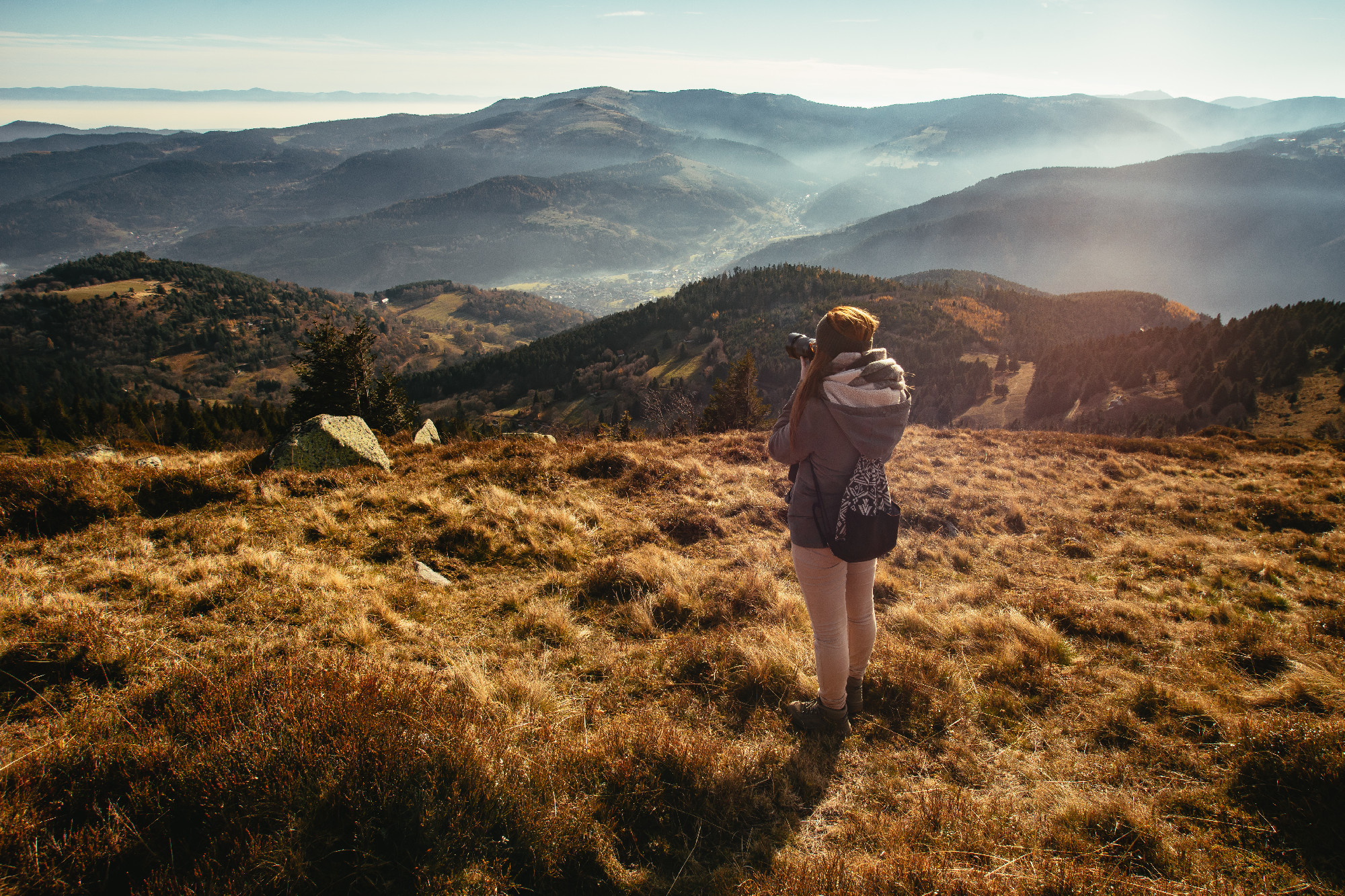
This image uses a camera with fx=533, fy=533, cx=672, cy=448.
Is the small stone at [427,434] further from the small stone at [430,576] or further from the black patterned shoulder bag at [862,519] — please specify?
the black patterned shoulder bag at [862,519]

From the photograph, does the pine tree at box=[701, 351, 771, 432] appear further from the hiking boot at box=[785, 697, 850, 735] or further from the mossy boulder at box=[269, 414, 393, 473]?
the hiking boot at box=[785, 697, 850, 735]

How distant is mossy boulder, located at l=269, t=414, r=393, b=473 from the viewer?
33.8ft

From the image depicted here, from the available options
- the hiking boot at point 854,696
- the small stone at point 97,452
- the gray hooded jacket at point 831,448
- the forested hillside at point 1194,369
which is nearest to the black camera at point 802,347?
the gray hooded jacket at point 831,448

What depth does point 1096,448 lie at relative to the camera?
19.6 metres

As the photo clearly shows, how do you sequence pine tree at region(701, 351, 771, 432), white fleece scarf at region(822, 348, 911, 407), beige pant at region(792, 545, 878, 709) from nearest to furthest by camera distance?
white fleece scarf at region(822, 348, 911, 407) → beige pant at region(792, 545, 878, 709) → pine tree at region(701, 351, 771, 432)

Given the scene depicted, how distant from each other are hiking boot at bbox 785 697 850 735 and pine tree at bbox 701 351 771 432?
97.0ft

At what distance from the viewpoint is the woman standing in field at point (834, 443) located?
A: 3.79 m

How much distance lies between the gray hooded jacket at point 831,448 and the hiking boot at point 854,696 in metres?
1.53

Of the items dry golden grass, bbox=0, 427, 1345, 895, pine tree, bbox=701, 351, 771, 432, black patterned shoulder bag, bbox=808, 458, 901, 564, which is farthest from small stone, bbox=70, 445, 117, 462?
pine tree, bbox=701, 351, 771, 432

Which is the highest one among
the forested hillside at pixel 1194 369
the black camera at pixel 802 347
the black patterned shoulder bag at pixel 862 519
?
the black camera at pixel 802 347

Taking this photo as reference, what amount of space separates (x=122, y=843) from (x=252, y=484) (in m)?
7.25

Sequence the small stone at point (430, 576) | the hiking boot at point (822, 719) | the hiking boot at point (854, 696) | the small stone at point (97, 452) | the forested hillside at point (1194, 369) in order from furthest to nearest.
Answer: the forested hillside at point (1194, 369) < the small stone at point (97, 452) < the small stone at point (430, 576) < the hiking boot at point (854, 696) < the hiking boot at point (822, 719)

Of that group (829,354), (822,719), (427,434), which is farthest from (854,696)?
(427,434)

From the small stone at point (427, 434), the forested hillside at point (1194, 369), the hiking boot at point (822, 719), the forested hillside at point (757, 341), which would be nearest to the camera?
the hiking boot at point (822, 719)
